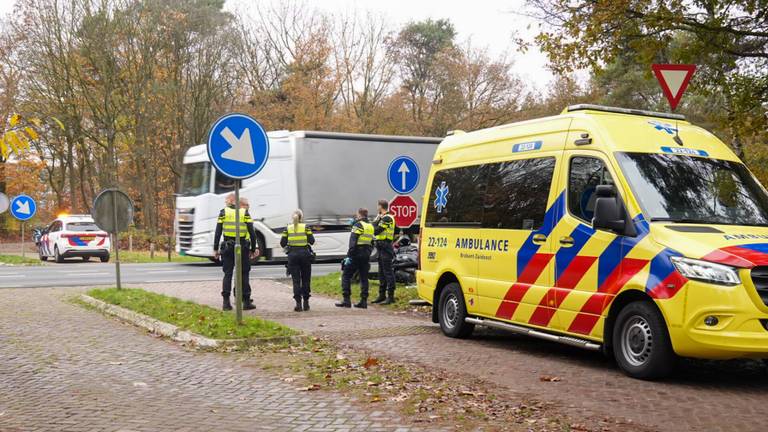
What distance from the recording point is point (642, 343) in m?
7.91

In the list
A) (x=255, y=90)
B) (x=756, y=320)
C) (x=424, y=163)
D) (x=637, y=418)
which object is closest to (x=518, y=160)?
(x=756, y=320)

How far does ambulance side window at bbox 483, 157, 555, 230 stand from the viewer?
9.42 m

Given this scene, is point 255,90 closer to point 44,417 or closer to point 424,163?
point 424,163

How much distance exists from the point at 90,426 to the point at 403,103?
4186cm

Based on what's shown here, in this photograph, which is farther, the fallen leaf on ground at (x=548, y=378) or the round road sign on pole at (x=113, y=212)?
the round road sign on pole at (x=113, y=212)

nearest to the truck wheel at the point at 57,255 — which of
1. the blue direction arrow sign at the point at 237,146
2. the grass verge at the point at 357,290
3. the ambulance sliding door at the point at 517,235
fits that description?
the grass verge at the point at 357,290

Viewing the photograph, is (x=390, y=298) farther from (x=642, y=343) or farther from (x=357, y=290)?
(x=642, y=343)

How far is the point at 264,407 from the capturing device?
684 cm

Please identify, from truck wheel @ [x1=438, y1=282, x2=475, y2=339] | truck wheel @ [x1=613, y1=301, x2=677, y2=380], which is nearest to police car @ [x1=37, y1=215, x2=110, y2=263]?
truck wheel @ [x1=438, y1=282, x2=475, y2=339]

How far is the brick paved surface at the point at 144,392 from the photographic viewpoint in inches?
248

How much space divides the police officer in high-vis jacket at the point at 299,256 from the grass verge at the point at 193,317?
1.51 metres

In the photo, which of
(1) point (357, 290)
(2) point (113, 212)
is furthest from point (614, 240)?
(2) point (113, 212)

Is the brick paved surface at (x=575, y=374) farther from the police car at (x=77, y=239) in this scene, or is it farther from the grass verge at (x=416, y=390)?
the police car at (x=77, y=239)

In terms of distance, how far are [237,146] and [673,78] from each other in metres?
5.36
